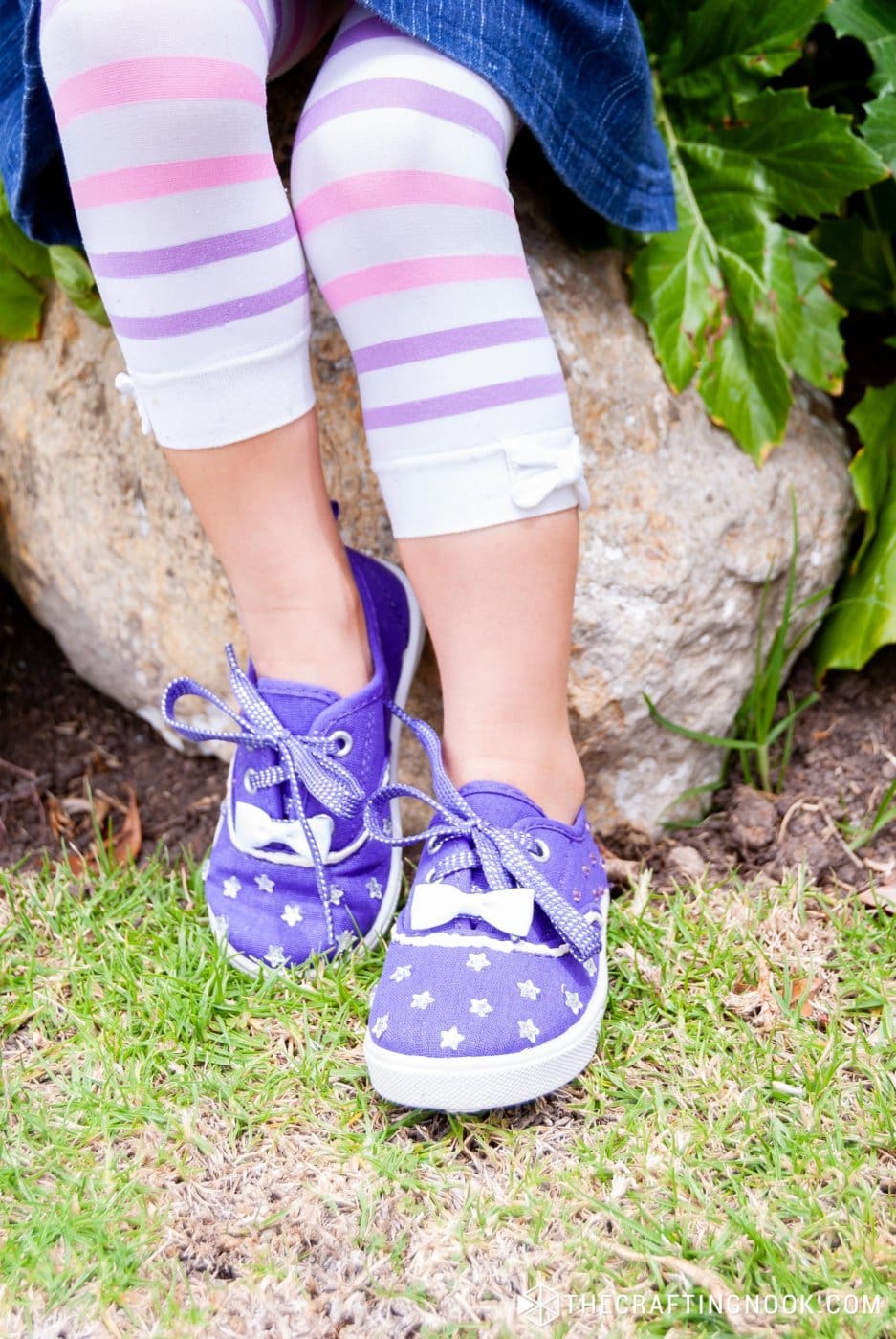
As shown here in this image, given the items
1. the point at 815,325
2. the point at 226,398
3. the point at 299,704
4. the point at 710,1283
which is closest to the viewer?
the point at 710,1283

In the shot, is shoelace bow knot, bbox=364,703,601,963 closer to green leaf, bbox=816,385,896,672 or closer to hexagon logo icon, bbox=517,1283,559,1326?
hexagon logo icon, bbox=517,1283,559,1326

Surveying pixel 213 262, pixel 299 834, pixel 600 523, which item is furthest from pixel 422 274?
pixel 299 834

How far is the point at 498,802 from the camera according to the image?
104 centimetres

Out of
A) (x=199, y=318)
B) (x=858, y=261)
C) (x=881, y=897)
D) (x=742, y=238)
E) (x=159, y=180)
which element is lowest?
(x=881, y=897)

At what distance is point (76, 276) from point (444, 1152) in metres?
1.06

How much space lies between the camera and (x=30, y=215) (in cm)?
114

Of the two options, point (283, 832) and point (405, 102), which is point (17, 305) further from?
point (283, 832)

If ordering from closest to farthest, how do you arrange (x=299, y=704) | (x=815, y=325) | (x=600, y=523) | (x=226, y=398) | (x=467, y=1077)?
(x=467, y=1077), (x=226, y=398), (x=299, y=704), (x=600, y=523), (x=815, y=325)

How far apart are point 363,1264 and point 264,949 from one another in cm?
34

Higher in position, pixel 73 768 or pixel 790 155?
pixel 790 155

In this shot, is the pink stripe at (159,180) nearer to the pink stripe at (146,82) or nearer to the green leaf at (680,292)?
the pink stripe at (146,82)

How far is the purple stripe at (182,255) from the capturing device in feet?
3.12

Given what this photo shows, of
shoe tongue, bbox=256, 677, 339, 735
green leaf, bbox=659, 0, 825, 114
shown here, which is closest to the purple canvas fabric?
shoe tongue, bbox=256, 677, 339, 735

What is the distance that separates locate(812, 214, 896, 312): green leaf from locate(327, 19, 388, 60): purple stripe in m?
0.82
